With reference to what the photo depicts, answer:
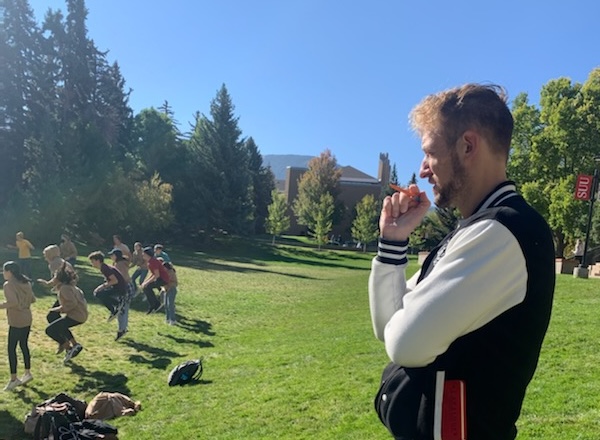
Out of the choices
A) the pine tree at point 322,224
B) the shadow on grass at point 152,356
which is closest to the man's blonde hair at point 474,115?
→ the shadow on grass at point 152,356

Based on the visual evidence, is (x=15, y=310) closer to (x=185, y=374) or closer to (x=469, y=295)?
(x=185, y=374)

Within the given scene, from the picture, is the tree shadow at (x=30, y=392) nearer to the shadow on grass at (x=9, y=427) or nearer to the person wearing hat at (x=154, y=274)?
the shadow on grass at (x=9, y=427)

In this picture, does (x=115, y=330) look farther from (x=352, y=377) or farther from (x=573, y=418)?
(x=573, y=418)

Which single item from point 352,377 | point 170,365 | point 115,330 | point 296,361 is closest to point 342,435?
point 352,377

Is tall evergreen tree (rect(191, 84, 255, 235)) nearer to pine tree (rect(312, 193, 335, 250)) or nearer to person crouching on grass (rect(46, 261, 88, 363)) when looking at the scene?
pine tree (rect(312, 193, 335, 250))

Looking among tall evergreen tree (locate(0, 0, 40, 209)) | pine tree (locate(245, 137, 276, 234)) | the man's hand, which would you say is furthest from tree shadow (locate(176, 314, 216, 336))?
pine tree (locate(245, 137, 276, 234))

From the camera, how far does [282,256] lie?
4912 centimetres

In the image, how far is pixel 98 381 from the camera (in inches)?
340

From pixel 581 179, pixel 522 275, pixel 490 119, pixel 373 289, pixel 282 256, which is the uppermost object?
pixel 581 179

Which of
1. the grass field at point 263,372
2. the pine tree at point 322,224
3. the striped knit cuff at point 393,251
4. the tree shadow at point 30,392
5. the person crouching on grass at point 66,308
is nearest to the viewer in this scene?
the striped knit cuff at point 393,251

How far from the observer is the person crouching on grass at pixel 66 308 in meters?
9.14

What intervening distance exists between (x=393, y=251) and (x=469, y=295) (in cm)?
43

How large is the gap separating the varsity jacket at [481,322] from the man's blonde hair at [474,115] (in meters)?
0.18

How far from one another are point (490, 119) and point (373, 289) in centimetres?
74
